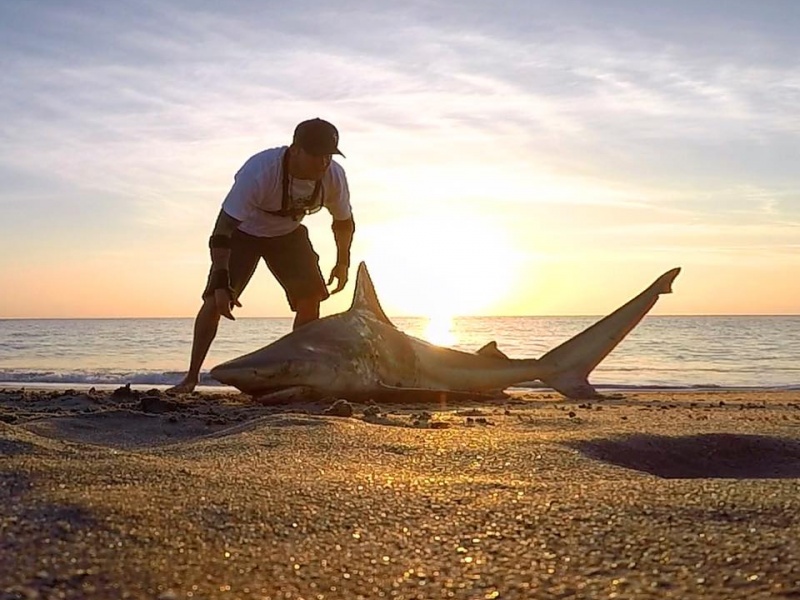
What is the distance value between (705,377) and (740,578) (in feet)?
34.5

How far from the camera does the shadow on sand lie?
2.60 metres

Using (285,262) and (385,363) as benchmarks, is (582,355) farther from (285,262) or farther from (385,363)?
(285,262)

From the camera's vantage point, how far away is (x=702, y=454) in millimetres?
2797

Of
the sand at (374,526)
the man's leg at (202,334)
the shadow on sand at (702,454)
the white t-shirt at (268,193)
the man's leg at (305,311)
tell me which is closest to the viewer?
the sand at (374,526)

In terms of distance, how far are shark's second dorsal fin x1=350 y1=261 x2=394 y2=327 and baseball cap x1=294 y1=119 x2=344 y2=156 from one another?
1015 mm

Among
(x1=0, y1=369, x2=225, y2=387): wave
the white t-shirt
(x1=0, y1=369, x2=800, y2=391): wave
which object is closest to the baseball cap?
the white t-shirt

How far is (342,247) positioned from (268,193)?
0.76 m

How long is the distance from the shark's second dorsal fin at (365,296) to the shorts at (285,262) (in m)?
0.38

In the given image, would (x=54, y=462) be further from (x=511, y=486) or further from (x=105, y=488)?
(x=511, y=486)

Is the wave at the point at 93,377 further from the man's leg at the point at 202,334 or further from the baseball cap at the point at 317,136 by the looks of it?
the baseball cap at the point at 317,136

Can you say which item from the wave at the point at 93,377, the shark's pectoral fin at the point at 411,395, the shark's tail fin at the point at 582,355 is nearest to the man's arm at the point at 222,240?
the shark's pectoral fin at the point at 411,395

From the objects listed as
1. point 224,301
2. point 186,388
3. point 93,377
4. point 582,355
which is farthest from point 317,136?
point 93,377

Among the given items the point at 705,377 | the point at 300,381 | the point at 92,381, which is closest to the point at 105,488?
the point at 300,381

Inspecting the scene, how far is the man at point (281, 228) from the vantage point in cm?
523
